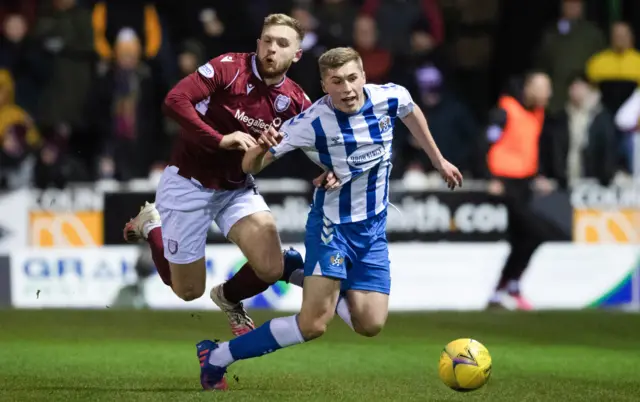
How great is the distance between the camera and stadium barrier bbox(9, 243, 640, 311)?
13.6 meters

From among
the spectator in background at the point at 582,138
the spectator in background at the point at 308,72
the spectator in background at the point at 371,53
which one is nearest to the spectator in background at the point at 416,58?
the spectator in background at the point at 371,53

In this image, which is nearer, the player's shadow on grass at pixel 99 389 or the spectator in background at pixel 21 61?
the player's shadow on grass at pixel 99 389

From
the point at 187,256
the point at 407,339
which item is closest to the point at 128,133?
the point at 407,339

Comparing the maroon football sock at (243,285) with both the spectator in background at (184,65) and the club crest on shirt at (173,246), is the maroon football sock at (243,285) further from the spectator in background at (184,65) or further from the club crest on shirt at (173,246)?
the spectator in background at (184,65)

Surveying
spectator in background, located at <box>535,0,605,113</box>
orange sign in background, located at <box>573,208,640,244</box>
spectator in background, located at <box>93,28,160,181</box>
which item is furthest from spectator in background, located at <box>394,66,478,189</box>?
spectator in background, located at <box>93,28,160,181</box>

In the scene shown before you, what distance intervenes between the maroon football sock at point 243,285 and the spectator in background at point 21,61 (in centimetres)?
783

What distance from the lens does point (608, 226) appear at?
14086 millimetres

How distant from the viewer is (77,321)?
12516 mm

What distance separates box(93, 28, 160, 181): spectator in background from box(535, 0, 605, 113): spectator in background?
4925 millimetres

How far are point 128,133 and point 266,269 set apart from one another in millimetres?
6897

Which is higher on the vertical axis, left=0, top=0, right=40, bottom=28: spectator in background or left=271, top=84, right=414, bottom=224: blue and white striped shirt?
left=0, top=0, right=40, bottom=28: spectator in background

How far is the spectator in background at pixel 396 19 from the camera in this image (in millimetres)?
16094

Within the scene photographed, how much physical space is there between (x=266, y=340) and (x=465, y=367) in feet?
3.96

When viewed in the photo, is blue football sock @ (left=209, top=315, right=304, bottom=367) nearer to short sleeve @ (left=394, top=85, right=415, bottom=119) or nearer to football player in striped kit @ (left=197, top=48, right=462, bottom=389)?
football player in striped kit @ (left=197, top=48, right=462, bottom=389)
